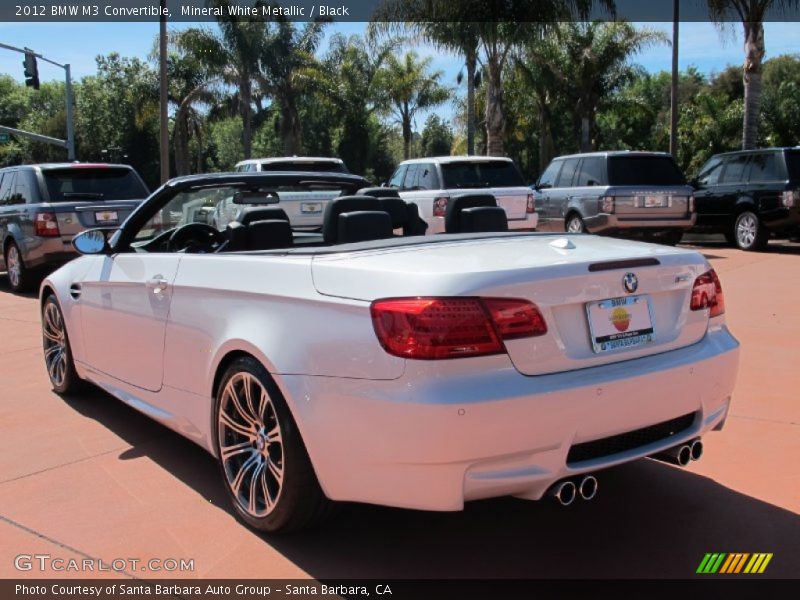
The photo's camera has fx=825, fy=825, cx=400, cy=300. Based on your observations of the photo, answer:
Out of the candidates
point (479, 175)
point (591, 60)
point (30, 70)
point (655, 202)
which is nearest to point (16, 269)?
point (479, 175)

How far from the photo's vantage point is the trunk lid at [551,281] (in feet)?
9.53

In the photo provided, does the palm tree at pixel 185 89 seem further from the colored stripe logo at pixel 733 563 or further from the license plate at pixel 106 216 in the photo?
the colored stripe logo at pixel 733 563

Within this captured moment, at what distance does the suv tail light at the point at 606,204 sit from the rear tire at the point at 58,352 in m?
10.3

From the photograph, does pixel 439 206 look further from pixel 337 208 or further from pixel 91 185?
pixel 337 208

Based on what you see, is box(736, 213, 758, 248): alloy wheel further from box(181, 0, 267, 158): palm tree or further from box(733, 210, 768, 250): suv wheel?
box(181, 0, 267, 158): palm tree

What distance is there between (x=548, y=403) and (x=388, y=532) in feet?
3.62

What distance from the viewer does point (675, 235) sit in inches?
593

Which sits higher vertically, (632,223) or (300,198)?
(300,198)

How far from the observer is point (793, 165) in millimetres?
14172

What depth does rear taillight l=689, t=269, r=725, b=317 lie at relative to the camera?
354cm

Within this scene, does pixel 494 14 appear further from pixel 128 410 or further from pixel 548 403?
pixel 548 403

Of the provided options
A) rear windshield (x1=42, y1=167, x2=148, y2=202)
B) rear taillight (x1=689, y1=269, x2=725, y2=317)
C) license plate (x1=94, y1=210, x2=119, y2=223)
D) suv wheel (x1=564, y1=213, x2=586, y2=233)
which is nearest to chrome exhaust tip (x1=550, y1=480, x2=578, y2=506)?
rear taillight (x1=689, y1=269, x2=725, y2=317)

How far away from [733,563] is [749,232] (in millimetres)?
12942

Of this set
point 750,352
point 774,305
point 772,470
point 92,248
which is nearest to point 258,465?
point 92,248
